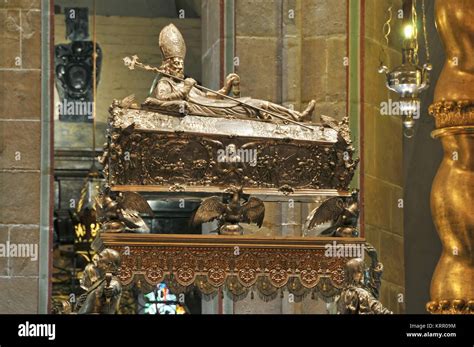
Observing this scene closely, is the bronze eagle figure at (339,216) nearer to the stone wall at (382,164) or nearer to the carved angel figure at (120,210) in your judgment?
the carved angel figure at (120,210)

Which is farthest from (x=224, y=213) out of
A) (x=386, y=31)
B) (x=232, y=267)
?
(x=386, y=31)

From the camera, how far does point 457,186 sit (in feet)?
42.6

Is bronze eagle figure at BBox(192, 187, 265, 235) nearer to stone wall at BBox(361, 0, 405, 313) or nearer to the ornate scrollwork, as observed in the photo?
the ornate scrollwork

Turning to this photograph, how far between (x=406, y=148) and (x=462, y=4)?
839cm

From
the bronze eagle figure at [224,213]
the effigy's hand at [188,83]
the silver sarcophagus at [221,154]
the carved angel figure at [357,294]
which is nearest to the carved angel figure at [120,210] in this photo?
the silver sarcophagus at [221,154]

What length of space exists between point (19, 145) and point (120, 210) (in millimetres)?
3069

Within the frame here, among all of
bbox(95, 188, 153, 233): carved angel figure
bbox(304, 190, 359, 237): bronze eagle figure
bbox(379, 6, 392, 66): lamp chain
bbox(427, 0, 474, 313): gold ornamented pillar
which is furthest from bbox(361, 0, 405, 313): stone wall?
bbox(427, 0, 474, 313): gold ornamented pillar

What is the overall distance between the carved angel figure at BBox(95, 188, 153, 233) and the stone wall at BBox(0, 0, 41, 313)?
2682 millimetres

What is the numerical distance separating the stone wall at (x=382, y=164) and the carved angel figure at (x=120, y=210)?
3.66 m
